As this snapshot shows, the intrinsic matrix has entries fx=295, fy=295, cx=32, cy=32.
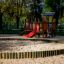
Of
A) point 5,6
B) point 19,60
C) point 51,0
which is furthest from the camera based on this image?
point 51,0

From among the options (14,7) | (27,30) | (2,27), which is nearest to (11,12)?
(14,7)

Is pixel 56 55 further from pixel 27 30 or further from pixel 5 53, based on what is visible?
pixel 27 30

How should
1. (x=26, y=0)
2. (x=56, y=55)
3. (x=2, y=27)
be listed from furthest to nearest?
1. (x=26, y=0)
2. (x=2, y=27)
3. (x=56, y=55)

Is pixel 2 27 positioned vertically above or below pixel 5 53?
below

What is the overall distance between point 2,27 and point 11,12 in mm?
2646

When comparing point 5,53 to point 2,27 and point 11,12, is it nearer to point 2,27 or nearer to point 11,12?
point 2,27

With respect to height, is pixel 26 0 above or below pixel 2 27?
above

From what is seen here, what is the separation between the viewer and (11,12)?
23344 mm

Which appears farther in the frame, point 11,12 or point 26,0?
point 26,0

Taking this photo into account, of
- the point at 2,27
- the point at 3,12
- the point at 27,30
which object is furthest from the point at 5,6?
the point at 27,30

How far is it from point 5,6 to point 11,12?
0.80 metres

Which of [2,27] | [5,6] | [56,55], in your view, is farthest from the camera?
[5,6]

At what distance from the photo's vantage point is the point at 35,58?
24.7 feet

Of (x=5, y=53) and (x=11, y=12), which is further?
(x=11, y=12)
